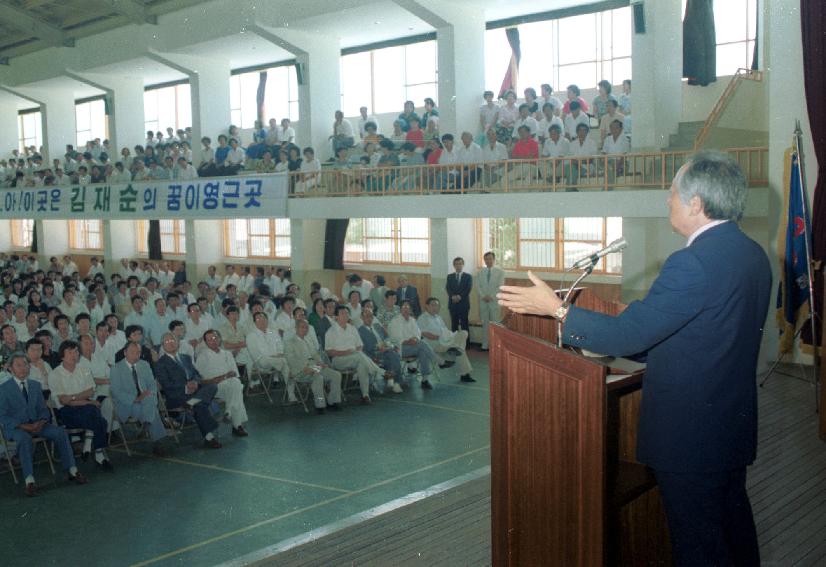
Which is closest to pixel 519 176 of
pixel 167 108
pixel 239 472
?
pixel 239 472

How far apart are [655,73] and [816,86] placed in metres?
3.85

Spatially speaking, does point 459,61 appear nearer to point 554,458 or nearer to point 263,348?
point 263,348

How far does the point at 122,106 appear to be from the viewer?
2375 centimetres

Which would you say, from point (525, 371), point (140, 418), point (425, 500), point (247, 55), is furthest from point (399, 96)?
point (525, 371)

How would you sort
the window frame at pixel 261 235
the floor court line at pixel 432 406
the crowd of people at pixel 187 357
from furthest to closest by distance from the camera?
the window frame at pixel 261 235 < the floor court line at pixel 432 406 < the crowd of people at pixel 187 357

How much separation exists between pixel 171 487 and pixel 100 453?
986mm

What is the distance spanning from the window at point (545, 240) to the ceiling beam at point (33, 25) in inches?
535

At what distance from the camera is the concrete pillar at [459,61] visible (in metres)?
15.3

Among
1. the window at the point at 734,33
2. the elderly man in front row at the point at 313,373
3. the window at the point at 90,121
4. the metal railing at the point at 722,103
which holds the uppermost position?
the window at the point at 90,121

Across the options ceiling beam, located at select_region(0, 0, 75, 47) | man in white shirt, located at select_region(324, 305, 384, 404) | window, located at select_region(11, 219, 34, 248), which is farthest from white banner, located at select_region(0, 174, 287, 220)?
window, located at select_region(11, 219, 34, 248)

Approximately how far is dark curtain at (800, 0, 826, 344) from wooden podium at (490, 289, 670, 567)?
6.82 m

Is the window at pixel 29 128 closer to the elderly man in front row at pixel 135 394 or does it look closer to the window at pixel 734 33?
the window at pixel 734 33

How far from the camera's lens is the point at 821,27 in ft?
29.0

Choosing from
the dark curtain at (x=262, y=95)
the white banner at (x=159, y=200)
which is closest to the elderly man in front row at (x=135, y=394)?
the white banner at (x=159, y=200)
